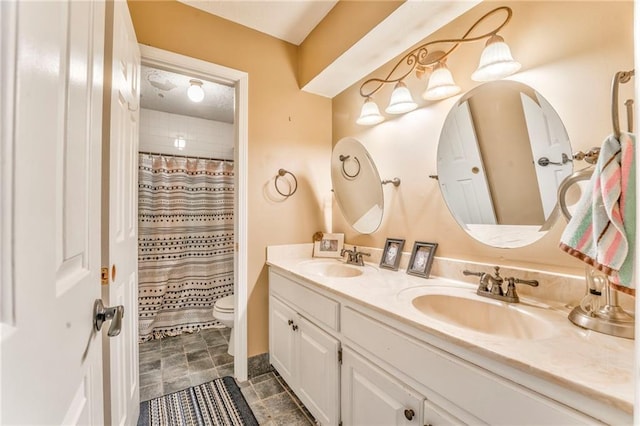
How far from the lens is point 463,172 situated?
133 cm

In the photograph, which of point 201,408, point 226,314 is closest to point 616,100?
point 201,408

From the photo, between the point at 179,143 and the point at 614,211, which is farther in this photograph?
the point at 179,143

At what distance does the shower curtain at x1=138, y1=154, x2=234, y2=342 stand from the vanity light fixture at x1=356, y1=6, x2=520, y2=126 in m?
1.87

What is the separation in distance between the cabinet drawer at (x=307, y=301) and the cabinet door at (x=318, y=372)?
63mm

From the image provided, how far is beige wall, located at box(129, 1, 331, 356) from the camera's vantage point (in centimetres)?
168

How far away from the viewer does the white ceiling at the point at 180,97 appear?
2211mm

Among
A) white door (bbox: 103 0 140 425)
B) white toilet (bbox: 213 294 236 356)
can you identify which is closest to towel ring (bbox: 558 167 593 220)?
white door (bbox: 103 0 140 425)

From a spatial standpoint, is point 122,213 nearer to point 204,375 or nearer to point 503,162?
point 204,375

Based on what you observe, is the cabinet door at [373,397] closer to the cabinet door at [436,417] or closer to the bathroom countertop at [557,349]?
the cabinet door at [436,417]

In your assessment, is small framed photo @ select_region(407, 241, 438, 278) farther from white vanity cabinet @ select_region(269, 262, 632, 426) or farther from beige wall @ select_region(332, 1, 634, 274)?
white vanity cabinet @ select_region(269, 262, 632, 426)

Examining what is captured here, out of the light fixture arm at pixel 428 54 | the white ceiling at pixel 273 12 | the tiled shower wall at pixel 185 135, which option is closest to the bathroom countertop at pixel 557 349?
the light fixture arm at pixel 428 54

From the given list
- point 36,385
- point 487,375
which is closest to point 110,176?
point 36,385

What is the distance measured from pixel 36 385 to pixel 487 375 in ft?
2.90

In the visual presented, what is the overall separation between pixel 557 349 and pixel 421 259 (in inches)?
31.6
